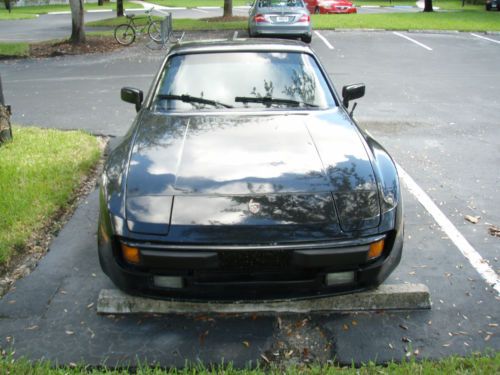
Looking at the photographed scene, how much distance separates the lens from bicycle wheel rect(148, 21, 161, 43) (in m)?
17.3

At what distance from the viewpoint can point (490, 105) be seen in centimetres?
913

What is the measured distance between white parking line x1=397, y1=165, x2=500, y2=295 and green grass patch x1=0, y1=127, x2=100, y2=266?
3.40 m

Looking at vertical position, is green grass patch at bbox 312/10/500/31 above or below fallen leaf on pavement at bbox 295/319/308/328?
above

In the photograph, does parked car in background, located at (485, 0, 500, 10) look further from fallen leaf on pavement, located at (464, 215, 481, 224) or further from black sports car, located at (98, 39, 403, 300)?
black sports car, located at (98, 39, 403, 300)

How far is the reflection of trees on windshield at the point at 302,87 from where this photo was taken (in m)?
4.40

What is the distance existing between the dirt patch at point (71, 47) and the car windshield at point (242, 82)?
12.0 metres

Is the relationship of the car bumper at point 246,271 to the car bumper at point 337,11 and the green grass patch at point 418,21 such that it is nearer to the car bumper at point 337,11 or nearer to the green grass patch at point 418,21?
the green grass patch at point 418,21

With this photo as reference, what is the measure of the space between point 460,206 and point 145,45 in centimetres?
1371

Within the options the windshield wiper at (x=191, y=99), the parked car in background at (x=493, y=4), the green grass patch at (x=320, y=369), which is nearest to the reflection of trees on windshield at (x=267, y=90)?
the windshield wiper at (x=191, y=99)

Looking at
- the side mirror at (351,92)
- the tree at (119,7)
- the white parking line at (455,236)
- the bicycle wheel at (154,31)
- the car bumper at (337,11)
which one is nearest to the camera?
the white parking line at (455,236)

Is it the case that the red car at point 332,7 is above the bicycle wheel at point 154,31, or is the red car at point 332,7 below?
above

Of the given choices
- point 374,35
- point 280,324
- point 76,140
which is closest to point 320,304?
point 280,324

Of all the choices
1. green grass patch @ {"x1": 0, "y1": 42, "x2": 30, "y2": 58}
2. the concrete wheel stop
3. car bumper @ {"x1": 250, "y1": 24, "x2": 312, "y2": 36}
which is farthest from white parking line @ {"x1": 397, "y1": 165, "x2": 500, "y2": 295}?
green grass patch @ {"x1": 0, "y1": 42, "x2": 30, "y2": 58}

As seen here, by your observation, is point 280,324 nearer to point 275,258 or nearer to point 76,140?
point 275,258
